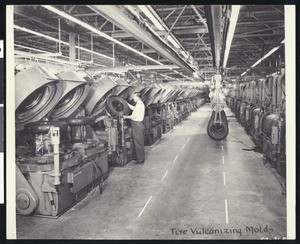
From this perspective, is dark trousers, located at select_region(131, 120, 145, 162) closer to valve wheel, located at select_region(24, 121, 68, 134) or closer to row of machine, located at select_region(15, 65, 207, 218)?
row of machine, located at select_region(15, 65, 207, 218)

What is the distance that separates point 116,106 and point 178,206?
9.29ft

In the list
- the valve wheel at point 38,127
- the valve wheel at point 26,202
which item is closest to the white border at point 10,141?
the valve wheel at point 26,202

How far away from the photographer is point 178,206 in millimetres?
4109

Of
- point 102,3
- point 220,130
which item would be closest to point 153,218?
point 102,3

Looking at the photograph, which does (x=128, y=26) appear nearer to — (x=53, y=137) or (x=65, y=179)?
(x=53, y=137)

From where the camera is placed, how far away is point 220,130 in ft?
26.1

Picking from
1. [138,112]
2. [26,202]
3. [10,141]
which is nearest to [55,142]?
[10,141]

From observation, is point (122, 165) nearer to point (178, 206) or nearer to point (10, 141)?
point (178, 206)

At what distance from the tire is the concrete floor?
112 cm

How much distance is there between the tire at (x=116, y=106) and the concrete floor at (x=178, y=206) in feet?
3.68

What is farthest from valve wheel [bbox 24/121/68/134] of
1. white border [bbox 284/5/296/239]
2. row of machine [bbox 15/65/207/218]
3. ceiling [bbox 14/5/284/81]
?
white border [bbox 284/5/296/239]

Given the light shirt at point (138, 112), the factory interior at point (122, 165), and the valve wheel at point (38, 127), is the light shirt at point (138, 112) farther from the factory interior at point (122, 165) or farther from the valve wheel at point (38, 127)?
the valve wheel at point (38, 127)

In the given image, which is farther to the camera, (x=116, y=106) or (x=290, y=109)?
(x=116, y=106)

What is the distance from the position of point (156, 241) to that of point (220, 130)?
17.0 ft
